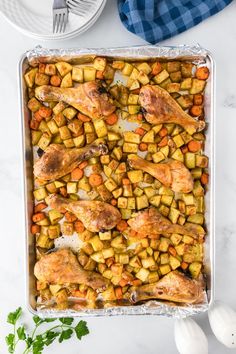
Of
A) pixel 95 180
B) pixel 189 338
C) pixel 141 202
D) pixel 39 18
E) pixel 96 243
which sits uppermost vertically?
pixel 39 18

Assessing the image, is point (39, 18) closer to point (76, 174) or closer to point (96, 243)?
point (76, 174)

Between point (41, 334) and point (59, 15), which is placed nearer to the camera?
point (59, 15)

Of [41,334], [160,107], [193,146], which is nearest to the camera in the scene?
[160,107]

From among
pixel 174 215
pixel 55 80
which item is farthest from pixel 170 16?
pixel 174 215

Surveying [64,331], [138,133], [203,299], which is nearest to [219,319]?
[203,299]

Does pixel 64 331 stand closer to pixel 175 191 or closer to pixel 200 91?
pixel 175 191

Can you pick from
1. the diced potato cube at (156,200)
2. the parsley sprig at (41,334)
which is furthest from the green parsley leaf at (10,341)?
the diced potato cube at (156,200)

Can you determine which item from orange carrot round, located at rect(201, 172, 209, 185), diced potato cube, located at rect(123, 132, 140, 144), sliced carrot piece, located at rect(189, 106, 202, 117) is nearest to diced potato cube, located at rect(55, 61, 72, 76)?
diced potato cube, located at rect(123, 132, 140, 144)
